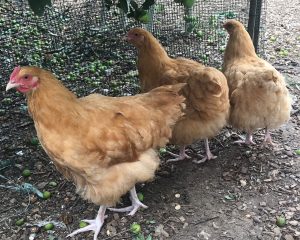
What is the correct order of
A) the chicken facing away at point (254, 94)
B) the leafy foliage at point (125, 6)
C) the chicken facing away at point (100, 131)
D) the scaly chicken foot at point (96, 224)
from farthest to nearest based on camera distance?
the chicken facing away at point (254, 94), the scaly chicken foot at point (96, 224), the chicken facing away at point (100, 131), the leafy foliage at point (125, 6)

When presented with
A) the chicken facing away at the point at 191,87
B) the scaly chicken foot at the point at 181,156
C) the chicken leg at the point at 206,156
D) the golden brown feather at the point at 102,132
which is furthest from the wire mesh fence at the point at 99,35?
the golden brown feather at the point at 102,132

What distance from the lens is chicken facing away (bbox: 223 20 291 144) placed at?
3.45 meters

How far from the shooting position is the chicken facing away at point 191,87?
11.0ft

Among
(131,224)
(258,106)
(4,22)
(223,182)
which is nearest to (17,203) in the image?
(131,224)

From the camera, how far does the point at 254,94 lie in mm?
3494

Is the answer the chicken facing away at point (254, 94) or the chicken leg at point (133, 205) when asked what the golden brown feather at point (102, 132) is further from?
the chicken facing away at point (254, 94)

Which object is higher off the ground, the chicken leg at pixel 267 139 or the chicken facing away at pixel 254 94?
the chicken facing away at pixel 254 94

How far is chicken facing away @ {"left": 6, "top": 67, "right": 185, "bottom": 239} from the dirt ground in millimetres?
221

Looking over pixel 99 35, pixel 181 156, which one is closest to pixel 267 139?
pixel 181 156

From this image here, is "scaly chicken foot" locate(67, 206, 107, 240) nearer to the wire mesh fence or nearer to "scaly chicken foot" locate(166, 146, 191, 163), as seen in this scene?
"scaly chicken foot" locate(166, 146, 191, 163)

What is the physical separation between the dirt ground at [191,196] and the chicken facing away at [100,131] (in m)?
0.22

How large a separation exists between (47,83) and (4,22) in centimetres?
349

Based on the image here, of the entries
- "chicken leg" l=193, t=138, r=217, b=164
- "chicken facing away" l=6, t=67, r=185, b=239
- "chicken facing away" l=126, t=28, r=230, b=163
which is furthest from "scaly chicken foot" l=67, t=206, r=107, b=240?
"chicken leg" l=193, t=138, r=217, b=164

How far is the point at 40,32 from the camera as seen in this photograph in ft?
18.5
